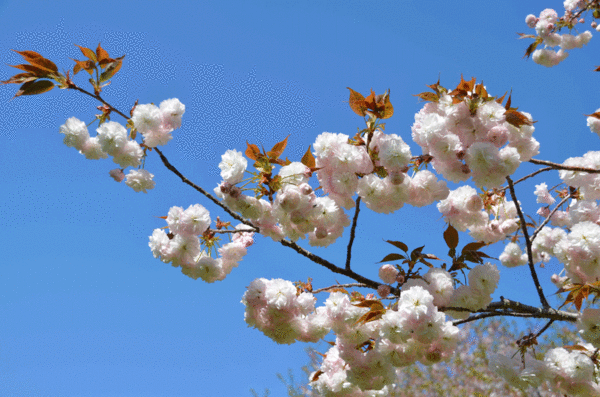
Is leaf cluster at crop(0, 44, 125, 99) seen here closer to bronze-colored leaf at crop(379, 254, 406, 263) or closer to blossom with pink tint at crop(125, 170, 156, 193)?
blossom with pink tint at crop(125, 170, 156, 193)

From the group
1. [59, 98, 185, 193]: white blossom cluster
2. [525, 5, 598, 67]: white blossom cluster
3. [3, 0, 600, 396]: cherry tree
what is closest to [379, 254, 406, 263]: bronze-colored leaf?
[3, 0, 600, 396]: cherry tree

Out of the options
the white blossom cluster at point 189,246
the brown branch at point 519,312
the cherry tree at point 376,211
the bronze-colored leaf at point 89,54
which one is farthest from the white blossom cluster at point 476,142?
the bronze-colored leaf at point 89,54

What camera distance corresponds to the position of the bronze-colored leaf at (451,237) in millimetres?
1996

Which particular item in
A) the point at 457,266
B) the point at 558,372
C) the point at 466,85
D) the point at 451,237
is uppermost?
the point at 466,85

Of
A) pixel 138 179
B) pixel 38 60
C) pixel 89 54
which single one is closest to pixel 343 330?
pixel 138 179

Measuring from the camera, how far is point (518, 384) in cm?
195

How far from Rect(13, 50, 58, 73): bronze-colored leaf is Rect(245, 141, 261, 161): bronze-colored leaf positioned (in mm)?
1013

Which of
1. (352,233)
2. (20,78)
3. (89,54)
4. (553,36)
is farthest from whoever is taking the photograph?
(553,36)

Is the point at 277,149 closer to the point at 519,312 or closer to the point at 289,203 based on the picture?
the point at 289,203

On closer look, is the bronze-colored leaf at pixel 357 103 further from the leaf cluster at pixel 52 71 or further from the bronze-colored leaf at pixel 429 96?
the leaf cluster at pixel 52 71

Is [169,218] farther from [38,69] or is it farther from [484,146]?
[484,146]

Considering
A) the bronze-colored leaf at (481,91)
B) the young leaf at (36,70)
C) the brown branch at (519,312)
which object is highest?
the young leaf at (36,70)

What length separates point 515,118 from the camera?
172cm

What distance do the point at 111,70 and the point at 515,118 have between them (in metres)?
1.88
